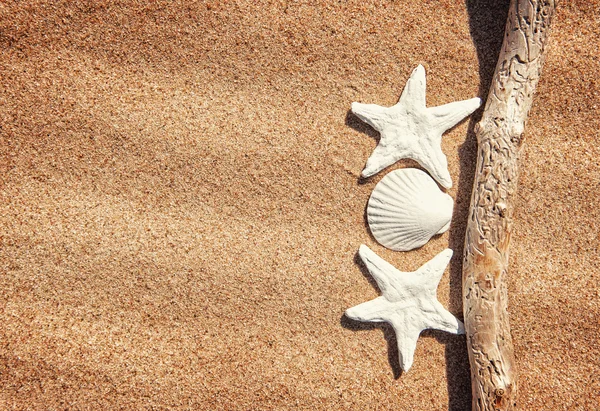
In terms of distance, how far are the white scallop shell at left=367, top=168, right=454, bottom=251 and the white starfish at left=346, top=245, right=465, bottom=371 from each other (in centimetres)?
11

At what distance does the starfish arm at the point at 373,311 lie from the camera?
5.00 ft

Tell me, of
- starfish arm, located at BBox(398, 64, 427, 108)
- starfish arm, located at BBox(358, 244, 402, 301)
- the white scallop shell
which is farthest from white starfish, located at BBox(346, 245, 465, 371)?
starfish arm, located at BBox(398, 64, 427, 108)

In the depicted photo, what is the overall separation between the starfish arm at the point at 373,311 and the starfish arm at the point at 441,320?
0.50 feet

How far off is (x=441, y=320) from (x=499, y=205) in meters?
0.50

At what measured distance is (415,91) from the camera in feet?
5.01

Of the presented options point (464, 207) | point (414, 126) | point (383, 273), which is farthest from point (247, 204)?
point (464, 207)

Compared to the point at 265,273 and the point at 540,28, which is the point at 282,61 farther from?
the point at 540,28

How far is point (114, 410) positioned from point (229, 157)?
1057mm

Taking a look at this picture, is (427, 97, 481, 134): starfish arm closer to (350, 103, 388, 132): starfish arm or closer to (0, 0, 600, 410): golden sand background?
(0, 0, 600, 410): golden sand background

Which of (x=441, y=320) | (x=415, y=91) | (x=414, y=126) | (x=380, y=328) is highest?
(x=415, y=91)

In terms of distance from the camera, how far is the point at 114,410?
1.48m

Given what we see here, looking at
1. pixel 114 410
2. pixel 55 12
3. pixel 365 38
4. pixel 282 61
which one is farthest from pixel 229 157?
pixel 114 410

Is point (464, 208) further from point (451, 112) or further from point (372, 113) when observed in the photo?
point (372, 113)

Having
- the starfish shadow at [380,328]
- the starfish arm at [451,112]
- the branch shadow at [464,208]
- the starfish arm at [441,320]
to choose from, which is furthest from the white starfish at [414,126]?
the starfish arm at [441,320]
